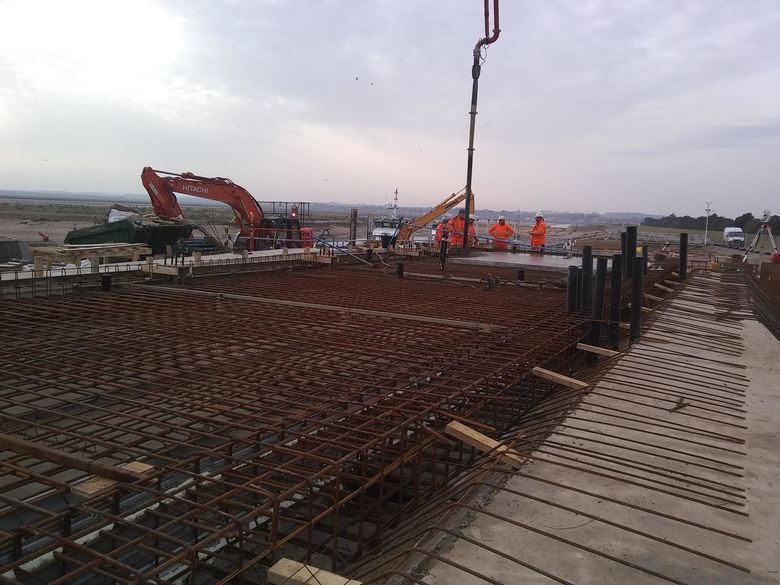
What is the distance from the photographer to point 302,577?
3043mm

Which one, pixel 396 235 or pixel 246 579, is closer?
pixel 246 579

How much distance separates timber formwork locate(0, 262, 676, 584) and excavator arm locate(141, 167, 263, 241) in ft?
35.4

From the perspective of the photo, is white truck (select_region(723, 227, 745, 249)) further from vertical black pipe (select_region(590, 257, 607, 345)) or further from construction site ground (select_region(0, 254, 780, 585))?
construction site ground (select_region(0, 254, 780, 585))

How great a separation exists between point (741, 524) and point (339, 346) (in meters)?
4.85

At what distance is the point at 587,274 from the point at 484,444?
6991 millimetres

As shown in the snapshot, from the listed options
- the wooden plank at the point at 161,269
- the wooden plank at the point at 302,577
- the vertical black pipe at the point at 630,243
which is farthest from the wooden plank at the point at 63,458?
the vertical black pipe at the point at 630,243

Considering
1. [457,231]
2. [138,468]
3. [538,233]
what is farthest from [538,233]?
[138,468]

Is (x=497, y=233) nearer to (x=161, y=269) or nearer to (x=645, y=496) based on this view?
(x=161, y=269)

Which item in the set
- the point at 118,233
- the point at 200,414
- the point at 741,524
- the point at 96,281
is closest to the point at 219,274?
the point at 96,281

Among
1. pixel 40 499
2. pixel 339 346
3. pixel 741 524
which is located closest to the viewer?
pixel 40 499

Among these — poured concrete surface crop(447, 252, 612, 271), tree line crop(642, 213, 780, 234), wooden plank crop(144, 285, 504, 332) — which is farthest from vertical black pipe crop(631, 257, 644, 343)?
tree line crop(642, 213, 780, 234)

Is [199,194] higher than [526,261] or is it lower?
higher

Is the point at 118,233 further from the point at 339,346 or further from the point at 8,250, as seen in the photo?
the point at 339,346

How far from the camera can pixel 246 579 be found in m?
3.74
